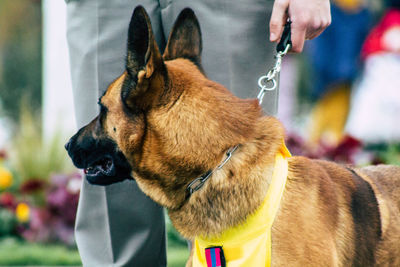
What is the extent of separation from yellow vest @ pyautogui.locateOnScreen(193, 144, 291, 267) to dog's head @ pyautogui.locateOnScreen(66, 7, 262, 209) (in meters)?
0.21

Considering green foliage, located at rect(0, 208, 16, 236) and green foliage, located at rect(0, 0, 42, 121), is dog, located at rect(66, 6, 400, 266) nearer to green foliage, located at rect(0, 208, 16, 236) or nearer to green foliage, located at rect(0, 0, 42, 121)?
green foliage, located at rect(0, 208, 16, 236)

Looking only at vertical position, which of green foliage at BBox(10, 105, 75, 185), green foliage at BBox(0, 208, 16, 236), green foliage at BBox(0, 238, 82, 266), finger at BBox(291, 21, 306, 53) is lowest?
green foliage at BBox(0, 238, 82, 266)

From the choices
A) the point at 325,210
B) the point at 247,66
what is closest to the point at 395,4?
the point at 247,66

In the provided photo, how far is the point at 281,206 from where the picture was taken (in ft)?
7.06

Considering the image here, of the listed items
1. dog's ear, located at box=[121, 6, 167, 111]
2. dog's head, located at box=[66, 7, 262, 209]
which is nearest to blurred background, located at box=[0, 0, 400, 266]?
dog's head, located at box=[66, 7, 262, 209]

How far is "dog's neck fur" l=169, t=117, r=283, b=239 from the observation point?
214 centimetres

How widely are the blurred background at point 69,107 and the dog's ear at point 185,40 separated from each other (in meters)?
2.08

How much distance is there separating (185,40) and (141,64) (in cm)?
47

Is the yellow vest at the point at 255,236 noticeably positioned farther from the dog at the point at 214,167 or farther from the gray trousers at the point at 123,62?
the gray trousers at the point at 123,62

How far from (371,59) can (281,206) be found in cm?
500

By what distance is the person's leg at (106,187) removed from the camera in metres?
2.65

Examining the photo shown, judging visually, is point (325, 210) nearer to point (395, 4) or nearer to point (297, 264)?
point (297, 264)

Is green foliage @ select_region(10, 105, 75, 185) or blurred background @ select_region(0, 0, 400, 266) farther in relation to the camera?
green foliage @ select_region(10, 105, 75, 185)

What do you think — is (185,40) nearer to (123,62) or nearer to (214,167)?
(123,62)
